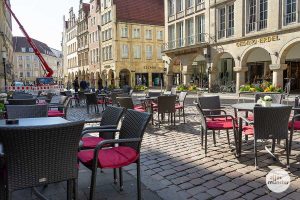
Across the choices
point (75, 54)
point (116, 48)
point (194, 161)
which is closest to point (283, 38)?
point (194, 161)

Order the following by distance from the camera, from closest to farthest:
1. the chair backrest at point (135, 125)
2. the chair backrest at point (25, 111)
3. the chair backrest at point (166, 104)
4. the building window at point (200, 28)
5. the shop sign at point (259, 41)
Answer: the chair backrest at point (135, 125) < the chair backrest at point (25, 111) < the chair backrest at point (166, 104) < the shop sign at point (259, 41) < the building window at point (200, 28)

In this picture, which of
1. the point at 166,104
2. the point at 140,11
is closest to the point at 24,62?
the point at 140,11

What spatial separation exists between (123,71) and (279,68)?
27.1 meters

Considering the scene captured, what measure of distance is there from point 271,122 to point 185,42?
24539 mm

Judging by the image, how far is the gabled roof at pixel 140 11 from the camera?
42.5 metres

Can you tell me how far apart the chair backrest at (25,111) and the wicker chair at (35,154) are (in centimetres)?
240

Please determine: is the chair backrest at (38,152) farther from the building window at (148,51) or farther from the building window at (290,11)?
the building window at (148,51)

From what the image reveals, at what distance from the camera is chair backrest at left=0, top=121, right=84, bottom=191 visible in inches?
94.9

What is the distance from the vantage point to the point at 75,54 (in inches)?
2429

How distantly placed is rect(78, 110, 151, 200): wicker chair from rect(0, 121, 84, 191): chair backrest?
44 centimetres

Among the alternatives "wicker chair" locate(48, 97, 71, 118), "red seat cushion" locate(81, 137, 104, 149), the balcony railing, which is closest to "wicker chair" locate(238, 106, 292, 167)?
"red seat cushion" locate(81, 137, 104, 149)

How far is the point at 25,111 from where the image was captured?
15.8ft

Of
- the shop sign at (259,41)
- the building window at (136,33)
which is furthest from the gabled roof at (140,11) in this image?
the shop sign at (259,41)

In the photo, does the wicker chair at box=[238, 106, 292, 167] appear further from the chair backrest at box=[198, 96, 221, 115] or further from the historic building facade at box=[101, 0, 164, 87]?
the historic building facade at box=[101, 0, 164, 87]
